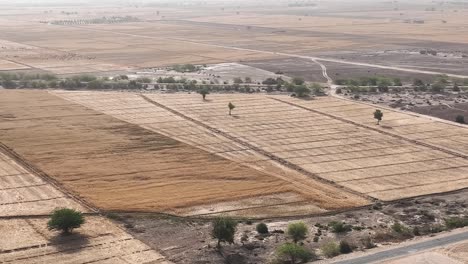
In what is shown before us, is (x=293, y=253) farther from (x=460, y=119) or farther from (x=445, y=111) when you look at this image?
(x=445, y=111)

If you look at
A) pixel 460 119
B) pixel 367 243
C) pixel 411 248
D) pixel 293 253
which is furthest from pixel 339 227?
pixel 460 119

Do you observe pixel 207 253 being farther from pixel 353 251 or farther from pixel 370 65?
pixel 370 65

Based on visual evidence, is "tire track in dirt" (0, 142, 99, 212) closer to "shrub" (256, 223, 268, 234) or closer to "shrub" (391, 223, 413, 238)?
"shrub" (256, 223, 268, 234)

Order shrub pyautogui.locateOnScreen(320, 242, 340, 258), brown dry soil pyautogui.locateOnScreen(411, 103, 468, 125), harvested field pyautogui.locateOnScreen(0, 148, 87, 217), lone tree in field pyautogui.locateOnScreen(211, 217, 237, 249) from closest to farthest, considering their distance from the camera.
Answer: shrub pyautogui.locateOnScreen(320, 242, 340, 258) < lone tree in field pyautogui.locateOnScreen(211, 217, 237, 249) < harvested field pyautogui.locateOnScreen(0, 148, 87, 217) < brown dry soil pyautogui.locateOnScreen(411, 103, 468, 125)

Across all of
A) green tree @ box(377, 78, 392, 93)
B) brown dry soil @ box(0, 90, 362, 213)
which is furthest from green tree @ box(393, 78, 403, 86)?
brown dry soil @ box(0, 90, 362, 213)

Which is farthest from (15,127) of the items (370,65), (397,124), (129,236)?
(370,65)
